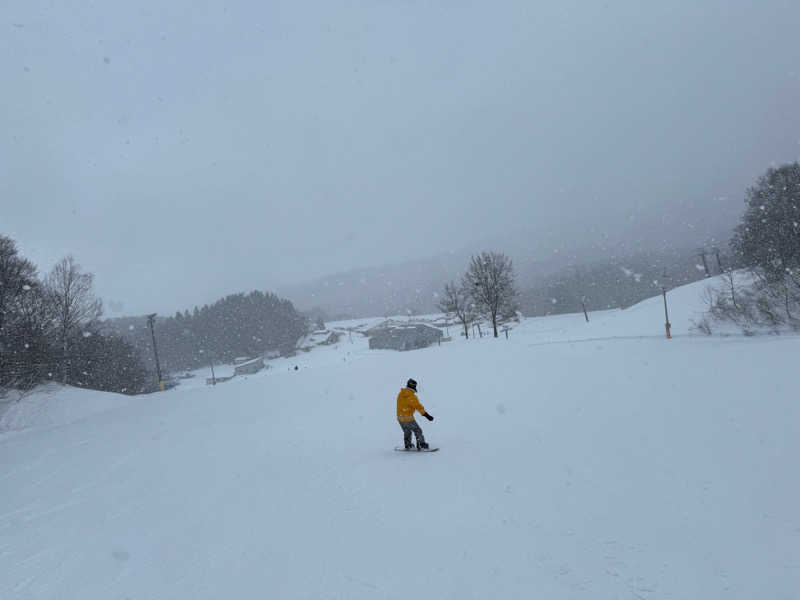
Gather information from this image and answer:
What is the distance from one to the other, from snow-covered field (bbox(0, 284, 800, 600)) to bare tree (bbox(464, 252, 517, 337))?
28351 mm

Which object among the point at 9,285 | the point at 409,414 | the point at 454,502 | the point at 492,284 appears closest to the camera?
the point at 454,502

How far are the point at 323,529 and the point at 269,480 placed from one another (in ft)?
9.89

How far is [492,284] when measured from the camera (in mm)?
43188

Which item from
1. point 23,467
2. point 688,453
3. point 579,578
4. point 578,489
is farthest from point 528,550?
point 23,467

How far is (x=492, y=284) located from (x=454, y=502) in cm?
3827

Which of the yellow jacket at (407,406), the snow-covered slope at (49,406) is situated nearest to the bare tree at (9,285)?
the snow-covered slope at (49,406)

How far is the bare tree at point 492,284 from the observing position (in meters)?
43.1

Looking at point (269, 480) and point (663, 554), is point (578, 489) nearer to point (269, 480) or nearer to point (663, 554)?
point (663, 554)

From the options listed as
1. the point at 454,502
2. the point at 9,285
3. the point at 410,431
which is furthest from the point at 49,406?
the point at 454,502

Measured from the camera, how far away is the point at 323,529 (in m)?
5.85

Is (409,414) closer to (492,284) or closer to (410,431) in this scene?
(410,431)

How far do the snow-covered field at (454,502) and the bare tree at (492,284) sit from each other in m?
28.4

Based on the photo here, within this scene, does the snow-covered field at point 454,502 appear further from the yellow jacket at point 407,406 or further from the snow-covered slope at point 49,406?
the snow-covered slope at point 49,406

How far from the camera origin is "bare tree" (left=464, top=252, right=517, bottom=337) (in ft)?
141
